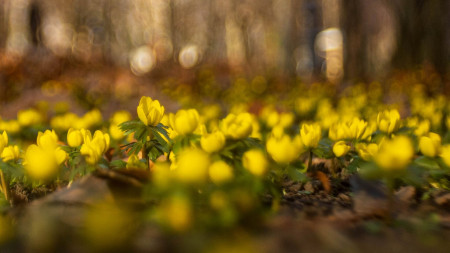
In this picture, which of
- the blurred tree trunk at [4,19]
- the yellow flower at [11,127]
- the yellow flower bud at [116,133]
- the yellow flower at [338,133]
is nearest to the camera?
the yellow flower at [338,133]

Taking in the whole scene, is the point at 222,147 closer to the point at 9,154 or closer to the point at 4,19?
the point at 9,154

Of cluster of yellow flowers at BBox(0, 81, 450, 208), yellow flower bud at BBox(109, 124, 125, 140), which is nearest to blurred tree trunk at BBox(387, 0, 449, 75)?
cluster of yellow flowers at BBox(0, 81, 450, 208)

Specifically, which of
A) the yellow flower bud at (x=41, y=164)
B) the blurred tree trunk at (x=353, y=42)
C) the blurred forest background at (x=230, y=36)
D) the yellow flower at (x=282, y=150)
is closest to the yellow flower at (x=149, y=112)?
the yellow flower bud at (x=41, y=164)

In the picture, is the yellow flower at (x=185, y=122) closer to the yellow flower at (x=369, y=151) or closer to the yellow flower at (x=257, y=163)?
the yellow flower at (x=257, y=163)

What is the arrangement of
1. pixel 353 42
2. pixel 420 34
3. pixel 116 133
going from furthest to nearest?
pixel 353 42 < pixel 420 34 < pixel 116 133

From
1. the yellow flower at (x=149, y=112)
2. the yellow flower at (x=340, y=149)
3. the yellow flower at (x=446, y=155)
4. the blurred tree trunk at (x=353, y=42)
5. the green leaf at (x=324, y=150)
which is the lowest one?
the green leaf at (x=324, y=150)

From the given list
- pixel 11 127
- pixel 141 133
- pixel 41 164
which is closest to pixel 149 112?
pixel 141 133

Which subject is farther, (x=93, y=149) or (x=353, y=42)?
(x=353, y=42)
